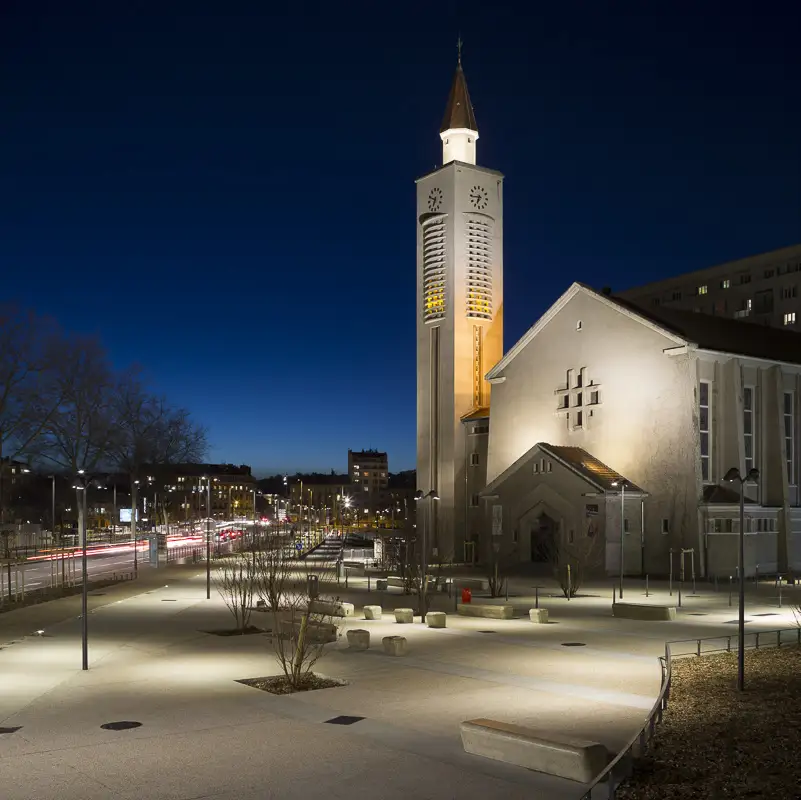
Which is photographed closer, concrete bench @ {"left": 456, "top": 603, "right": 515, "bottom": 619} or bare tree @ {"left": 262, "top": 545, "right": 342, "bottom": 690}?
bare tree @ {"left": 262, "top": 545, "right": 342, "bottom": 690}

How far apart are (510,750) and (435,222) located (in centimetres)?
6529

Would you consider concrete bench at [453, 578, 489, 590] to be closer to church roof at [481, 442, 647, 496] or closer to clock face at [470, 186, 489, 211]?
church roof at [481, 442, 647, 496]

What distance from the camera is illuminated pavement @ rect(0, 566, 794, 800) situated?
12.6m

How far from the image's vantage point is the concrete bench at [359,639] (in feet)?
81.9

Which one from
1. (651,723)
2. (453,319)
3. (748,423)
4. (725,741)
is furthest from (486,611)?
(453,319)

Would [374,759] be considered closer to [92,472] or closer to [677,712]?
[677,712]

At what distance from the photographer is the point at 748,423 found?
59.7 metres

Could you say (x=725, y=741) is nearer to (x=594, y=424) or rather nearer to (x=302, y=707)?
(x=302, y=707)

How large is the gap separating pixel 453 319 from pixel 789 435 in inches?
980

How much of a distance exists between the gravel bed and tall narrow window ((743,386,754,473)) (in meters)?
40.2

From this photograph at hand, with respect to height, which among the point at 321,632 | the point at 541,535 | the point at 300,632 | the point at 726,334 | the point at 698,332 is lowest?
the point at 321,632

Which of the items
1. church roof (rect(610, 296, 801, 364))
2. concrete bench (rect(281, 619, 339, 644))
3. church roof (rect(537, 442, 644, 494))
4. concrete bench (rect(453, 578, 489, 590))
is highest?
church roof (rect(610, 296, 801, 364))

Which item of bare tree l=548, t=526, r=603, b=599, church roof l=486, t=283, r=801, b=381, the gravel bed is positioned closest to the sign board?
bare tree l=548, t=526, r=603, b=599

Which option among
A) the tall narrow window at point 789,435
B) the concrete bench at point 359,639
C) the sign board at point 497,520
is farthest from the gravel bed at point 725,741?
the tall narrow window at point 789,435
